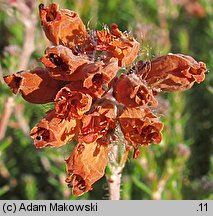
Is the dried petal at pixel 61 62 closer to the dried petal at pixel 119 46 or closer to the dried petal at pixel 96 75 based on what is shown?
the dried petal at pixel 96 75

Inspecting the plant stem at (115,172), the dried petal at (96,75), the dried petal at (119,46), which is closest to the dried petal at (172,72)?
the dried petal at (119,46)

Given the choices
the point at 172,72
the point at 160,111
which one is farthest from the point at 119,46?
the point at 160,111

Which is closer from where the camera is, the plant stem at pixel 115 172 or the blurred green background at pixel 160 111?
the plant stem at pixel 115 172

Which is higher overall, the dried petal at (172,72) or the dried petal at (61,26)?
the dried petal at (61,26)

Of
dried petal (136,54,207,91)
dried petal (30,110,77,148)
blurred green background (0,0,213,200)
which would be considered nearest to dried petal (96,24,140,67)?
dried petal (136,54,207,91)

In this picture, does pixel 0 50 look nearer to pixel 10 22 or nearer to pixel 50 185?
pixel 10 22

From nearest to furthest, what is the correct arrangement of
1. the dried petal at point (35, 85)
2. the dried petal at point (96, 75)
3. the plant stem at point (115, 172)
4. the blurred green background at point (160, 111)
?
the dried petal at point (96, 75) → the dried petal at point (35, 85) → the plant stem at point (115, 172) → the blurred green background at point (160, 111)

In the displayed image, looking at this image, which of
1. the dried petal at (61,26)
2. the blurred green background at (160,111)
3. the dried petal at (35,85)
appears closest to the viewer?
the dried petal at (35,85)
